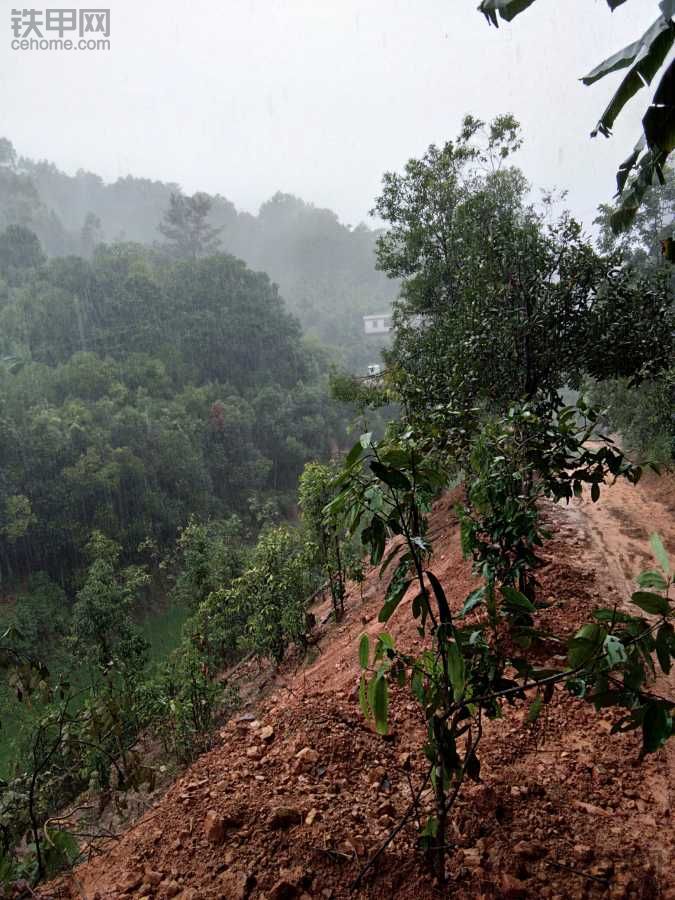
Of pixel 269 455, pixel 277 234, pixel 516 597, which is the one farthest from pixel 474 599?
pixel 277 234

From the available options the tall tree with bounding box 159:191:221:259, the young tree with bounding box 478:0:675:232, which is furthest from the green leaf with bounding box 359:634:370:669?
the tall tree with bounding box 159:191:221:259

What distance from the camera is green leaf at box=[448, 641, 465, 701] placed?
1303 mm

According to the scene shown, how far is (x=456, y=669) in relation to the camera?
1312 mm

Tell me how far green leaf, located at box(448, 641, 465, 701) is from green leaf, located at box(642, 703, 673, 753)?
15.1 inches

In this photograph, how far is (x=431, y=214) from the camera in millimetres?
10211

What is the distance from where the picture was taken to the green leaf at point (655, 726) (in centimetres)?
113

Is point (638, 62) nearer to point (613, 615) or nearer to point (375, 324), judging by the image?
point (613, 615)

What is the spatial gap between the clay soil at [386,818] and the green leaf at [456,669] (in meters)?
0.62

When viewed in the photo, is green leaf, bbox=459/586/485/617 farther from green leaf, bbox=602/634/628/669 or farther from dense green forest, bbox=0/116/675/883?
green leaf, bbox=602/634/628/669

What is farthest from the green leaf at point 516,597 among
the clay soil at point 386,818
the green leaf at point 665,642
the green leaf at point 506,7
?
the green leaf at point 506,7

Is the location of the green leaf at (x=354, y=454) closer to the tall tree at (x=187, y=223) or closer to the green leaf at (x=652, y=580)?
the green leaf at (x=652, y=580)

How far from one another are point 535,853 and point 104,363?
22.3 meters

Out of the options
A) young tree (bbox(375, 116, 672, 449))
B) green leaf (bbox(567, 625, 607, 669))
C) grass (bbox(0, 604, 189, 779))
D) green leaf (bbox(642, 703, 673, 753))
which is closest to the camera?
green leaf (bbox(642, 703, 673, 753))

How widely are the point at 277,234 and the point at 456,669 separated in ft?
218
